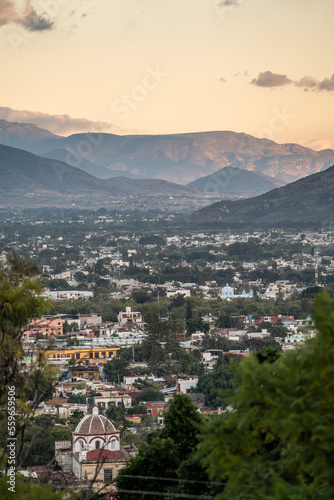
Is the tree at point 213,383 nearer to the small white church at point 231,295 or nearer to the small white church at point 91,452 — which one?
the small white church at point 91,452

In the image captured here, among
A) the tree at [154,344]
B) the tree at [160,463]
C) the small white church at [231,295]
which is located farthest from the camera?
the small white church at [231,295]

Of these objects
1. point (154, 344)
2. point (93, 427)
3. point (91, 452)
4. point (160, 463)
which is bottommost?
point (154, 344)

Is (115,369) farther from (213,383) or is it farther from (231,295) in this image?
(231,295)

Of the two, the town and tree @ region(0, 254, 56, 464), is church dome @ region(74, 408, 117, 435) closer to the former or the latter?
the town

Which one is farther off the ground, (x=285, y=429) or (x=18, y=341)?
(x=18, y=341)

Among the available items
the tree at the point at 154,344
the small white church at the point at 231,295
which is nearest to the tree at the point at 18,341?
the tree at the point at 154,344

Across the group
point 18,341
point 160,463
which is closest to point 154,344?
point 160,463

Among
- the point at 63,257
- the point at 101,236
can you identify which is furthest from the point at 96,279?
the point at 101,236
